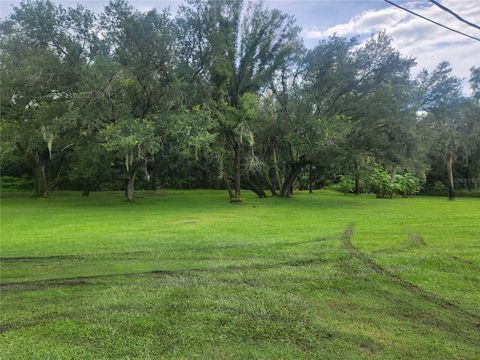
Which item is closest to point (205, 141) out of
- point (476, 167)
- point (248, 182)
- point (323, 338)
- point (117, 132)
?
point (117, 132)

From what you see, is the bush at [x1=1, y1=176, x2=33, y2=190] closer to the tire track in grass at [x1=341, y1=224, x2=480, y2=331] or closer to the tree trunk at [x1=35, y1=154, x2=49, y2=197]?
the tree trunk at [x1=35, y1=154, x2=49, y2=197]

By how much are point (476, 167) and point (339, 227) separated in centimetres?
2954

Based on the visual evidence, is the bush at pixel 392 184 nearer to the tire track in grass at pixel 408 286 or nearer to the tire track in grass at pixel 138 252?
the tire track in grass at pixel 138 252

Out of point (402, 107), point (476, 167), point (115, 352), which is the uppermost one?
point (402, 107)

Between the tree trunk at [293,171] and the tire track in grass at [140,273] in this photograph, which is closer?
the tire track in grass at [140,273]

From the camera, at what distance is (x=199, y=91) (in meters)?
20.7

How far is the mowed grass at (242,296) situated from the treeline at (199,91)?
8.88m

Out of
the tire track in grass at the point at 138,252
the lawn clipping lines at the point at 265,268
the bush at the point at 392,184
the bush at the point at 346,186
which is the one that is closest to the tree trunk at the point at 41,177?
the tire track in grass at the point at 138,252

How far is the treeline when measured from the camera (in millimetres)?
17734

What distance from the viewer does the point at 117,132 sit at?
15.7 metres

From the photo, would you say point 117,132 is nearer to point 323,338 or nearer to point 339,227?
point 339,227

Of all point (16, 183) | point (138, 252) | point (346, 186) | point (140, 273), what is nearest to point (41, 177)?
point (16, 183)

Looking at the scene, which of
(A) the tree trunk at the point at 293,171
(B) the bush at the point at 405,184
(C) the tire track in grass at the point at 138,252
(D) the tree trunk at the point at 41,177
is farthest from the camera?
(B) the bush at the point at 405,184

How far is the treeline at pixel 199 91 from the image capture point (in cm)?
1773
